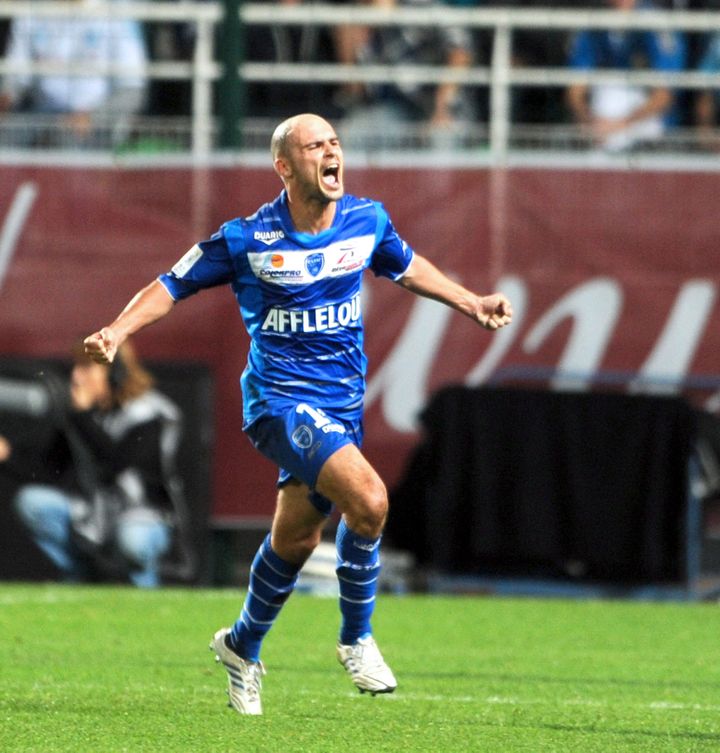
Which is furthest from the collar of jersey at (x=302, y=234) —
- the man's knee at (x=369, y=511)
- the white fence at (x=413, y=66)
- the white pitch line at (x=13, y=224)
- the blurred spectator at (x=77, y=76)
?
the blurred spectator at (x=77, y=76)

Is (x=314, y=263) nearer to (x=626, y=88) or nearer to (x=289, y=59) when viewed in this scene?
(x=289, y=59)

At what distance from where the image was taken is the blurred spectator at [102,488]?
1241cm

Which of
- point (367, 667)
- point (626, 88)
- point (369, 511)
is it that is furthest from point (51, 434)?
point (369, 511)

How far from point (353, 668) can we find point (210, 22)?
7.29 m

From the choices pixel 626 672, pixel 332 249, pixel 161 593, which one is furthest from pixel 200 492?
pixel 332 249

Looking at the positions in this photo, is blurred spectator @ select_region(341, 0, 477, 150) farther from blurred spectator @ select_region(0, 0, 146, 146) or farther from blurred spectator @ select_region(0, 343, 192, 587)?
blurred spectator @ select_region(0, 343, 192, 587)

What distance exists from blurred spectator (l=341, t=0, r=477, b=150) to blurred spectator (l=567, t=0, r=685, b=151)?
74 centimetres

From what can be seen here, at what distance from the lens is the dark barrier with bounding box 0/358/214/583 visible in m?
12.5

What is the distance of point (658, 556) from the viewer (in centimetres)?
1227

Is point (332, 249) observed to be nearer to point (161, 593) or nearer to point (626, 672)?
point (626, 672)

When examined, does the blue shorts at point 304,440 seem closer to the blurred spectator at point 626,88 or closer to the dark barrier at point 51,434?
the dark barrier at point 51,434

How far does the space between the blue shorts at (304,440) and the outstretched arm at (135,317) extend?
1.81 ft

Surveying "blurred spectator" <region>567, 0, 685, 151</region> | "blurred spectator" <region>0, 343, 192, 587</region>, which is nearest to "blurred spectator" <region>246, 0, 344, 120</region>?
"blurred spectator" <region>567, 0, 685, 151</region>

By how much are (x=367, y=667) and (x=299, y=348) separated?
1161mm
